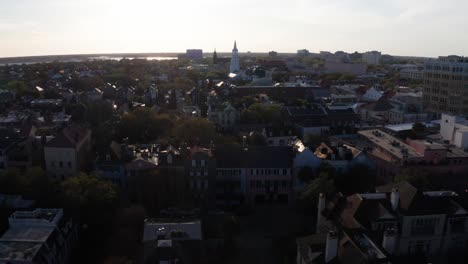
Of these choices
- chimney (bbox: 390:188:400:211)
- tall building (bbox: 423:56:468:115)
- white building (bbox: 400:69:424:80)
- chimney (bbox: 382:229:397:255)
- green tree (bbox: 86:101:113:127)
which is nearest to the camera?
chimney (bbox: 382:229:397:255)

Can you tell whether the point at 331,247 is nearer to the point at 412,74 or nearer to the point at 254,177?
the point at 254,177

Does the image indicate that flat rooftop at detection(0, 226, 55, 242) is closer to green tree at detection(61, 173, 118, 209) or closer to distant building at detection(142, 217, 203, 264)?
green tree at detection(61, 173, 118, 209)

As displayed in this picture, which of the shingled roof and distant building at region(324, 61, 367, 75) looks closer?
the shingled roof

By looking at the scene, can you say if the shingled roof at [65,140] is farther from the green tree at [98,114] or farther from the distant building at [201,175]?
the green tree at [98,114]

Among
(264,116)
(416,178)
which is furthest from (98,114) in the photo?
(416,178)

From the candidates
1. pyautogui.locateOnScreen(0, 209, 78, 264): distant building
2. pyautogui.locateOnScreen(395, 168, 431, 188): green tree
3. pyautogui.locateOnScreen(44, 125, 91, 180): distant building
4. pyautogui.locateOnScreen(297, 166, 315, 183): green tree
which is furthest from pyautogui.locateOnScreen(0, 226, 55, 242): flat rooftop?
pyautogui.locateOnScreen(395, 168, 431, 188): green tree

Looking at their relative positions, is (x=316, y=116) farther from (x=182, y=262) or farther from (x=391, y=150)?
(x=182, y=262)

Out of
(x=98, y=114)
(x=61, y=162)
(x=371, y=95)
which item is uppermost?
(x=371, y=95)
